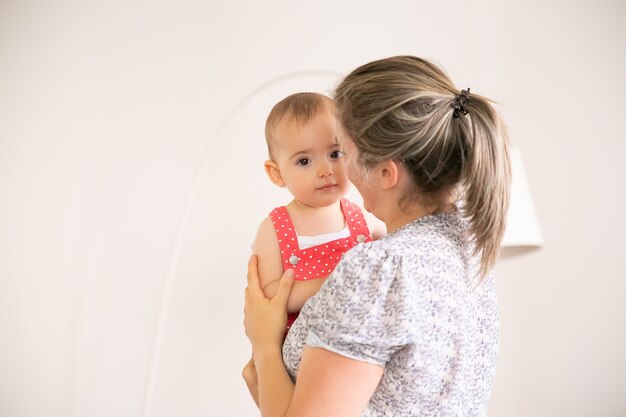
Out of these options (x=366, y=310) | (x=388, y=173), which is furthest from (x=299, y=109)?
(x=366, y=310)

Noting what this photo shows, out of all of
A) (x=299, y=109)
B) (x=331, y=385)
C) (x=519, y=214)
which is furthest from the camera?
(x=519, y=214)

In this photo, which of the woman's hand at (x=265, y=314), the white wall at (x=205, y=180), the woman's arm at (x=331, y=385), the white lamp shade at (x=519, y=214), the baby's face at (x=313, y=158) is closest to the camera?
the woman's arm at (x=331, y=385)

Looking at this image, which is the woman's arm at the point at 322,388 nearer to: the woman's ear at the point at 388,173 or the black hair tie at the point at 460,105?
the woman's ear at the point at 388,173

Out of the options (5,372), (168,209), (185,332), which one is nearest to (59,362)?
(5,372)

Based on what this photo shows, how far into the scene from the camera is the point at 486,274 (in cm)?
123

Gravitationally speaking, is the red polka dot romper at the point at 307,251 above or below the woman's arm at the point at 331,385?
above

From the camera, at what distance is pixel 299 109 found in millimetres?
1592

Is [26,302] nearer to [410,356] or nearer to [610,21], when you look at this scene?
[410,356]

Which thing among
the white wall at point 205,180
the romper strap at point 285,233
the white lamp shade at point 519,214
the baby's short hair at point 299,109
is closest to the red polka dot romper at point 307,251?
the romper strap at point 285,233

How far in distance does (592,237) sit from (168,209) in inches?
64.5

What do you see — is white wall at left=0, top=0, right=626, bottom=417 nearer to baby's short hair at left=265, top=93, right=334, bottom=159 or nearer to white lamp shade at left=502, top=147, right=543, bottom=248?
white lamp shade at left=502, top=147, right=543, bottom=248

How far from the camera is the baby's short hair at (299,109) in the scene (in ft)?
5.20

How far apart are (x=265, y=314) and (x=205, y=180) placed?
3.64 feet

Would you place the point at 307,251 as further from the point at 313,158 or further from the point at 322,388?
the point at 322,388
